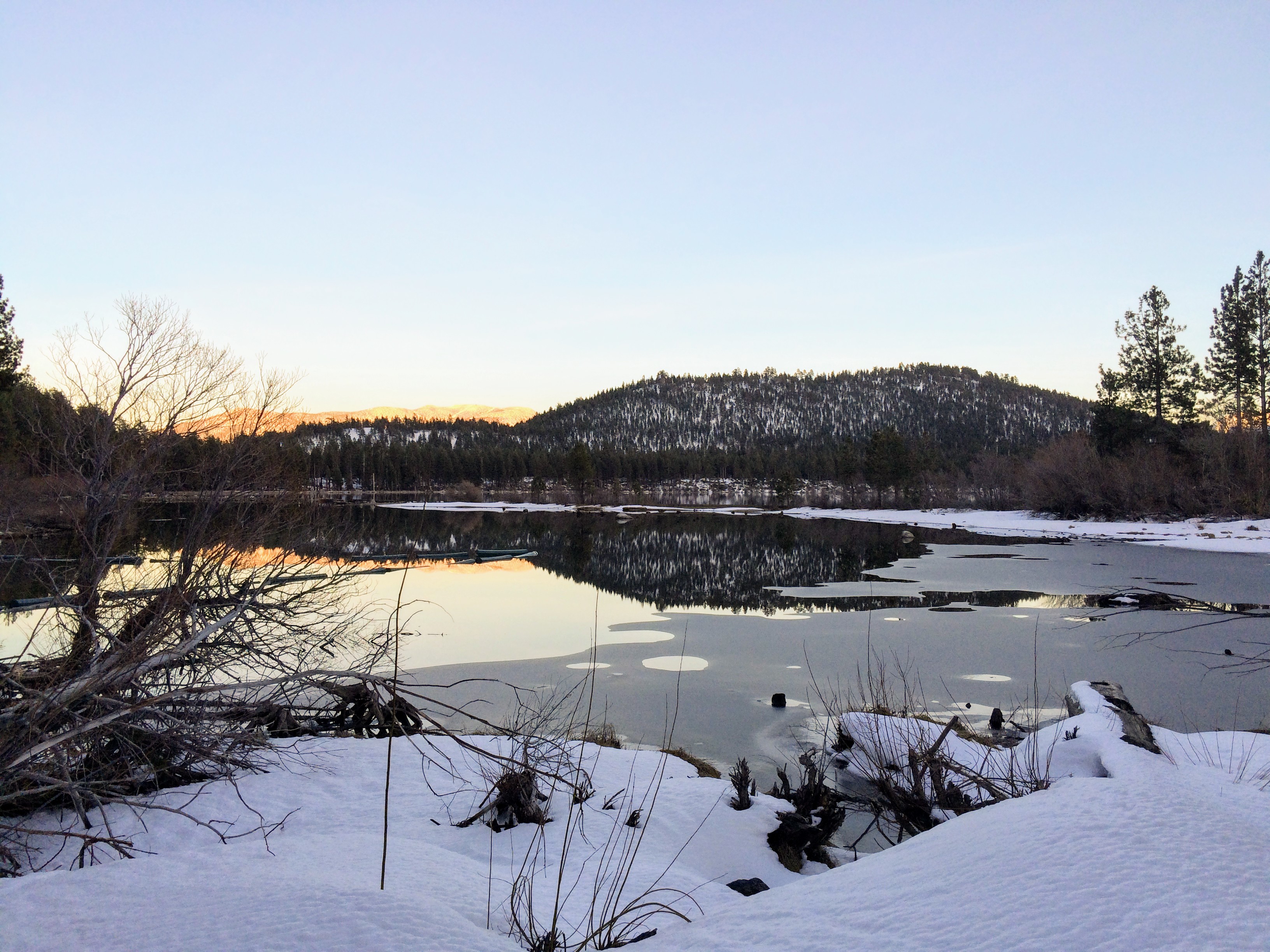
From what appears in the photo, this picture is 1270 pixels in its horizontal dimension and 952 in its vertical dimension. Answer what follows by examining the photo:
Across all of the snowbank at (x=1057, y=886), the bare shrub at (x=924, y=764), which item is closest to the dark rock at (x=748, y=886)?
the snowbank at (x=1057, y=886)

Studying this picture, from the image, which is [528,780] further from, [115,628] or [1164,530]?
[1164,530]

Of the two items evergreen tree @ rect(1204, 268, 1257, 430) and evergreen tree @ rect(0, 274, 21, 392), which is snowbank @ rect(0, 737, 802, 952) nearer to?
evergreen tree @ rect(0, 274, 21, 392)

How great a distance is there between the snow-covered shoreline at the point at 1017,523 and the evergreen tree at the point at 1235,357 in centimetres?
1067

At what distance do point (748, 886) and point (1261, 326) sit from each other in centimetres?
5145

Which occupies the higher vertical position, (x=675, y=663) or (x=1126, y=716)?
(x=1126, y=716)

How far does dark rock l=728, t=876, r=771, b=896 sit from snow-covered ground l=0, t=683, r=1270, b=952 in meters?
0.10

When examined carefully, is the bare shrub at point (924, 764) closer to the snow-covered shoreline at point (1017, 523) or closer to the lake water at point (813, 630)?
the lake water at point (813, 630)

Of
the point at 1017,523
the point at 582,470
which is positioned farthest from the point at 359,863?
the point at 582,470

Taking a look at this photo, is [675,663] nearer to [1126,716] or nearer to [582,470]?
[1126,716]

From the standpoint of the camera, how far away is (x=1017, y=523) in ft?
145

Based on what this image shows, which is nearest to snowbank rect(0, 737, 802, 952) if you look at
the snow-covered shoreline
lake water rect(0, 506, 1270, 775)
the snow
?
lake water rect(0, 506, 1270, 775)

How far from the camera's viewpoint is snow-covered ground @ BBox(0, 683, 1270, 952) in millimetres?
2035

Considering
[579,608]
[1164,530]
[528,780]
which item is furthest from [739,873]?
[1164,530]

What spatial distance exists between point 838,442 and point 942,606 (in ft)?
536
